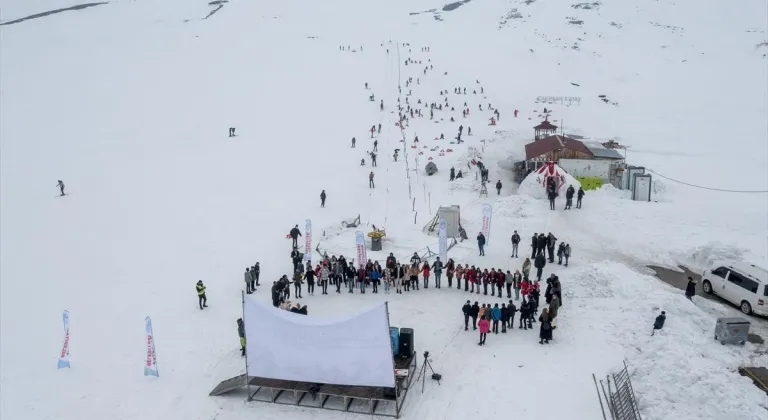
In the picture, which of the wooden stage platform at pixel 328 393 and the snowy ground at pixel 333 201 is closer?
the wooden stage platform at pixel 328 393

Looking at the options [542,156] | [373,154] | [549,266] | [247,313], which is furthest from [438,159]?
[247,313]

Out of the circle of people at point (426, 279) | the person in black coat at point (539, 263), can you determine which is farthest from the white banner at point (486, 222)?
the person in black coat at point (539, 263)

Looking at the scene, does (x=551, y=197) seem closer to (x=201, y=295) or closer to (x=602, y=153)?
(x=602, y=153)

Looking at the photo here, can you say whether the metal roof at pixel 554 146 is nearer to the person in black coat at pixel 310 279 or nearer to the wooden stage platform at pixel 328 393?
the person in black coat at pixel 310 279

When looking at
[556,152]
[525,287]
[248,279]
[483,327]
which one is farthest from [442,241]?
[556,152]

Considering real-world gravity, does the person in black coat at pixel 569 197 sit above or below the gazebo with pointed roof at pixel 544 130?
below

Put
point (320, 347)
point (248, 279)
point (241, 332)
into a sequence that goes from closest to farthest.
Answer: point (320, 347) < point (241, 332) < point (248, 279)
